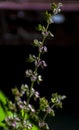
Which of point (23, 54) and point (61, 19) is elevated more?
point (61, 19)

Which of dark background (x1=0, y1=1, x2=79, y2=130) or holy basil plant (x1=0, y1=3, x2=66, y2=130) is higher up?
dark background (x1=0, y1=1, x2=79, y2=130)

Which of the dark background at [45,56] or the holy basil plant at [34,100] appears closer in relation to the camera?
the holy basil plant at [34,100]

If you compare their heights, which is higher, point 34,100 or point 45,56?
point 45,56

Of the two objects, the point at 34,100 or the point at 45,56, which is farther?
the point at 45,56

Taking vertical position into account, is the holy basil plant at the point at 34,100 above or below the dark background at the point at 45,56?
below

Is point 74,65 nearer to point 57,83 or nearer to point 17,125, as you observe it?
point 57,83

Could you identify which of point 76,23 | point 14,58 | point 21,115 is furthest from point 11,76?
point 21,115

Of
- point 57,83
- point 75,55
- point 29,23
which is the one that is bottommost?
point 57,83

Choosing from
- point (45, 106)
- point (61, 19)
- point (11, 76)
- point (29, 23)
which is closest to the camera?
point (45, 106)

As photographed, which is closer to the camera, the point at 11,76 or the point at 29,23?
the point at 11,76

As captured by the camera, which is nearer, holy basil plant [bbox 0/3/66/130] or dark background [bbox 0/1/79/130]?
holy basil plant [bbox 0/3/66/130]

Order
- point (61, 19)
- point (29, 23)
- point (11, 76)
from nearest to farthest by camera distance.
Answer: point (11, 76) < point (29, 23) < point (61, 19)
